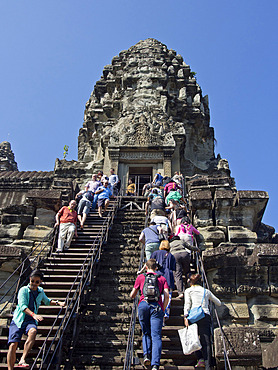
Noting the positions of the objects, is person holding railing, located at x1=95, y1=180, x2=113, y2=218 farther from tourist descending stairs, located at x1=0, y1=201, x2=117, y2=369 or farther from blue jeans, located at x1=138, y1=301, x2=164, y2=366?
blue jeans, located at x1=138, y1=301, x2=164, y2=366

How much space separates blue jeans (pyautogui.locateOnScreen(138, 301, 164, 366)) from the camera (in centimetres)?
546

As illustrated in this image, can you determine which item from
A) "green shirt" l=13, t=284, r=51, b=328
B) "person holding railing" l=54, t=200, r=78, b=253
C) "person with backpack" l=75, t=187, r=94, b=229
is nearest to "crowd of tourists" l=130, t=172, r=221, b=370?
"green shirt" l=13, t=284, r=51, b=328

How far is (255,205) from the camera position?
9922 mm

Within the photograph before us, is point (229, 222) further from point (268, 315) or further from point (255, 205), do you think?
point (268, 315)

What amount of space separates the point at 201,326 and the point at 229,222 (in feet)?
14.7

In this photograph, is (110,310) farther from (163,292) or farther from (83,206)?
(83,206)

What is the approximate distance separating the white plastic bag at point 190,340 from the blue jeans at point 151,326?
31 cm

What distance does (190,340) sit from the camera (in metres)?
5.47

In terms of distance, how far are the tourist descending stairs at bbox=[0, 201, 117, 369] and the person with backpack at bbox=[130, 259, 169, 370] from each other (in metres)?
1.33

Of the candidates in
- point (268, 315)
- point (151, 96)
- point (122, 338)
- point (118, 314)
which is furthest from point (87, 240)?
point (151, 96)

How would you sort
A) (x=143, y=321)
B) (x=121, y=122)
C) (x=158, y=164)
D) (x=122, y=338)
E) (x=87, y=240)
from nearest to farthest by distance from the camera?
(x=143, y=321) < (x=122, y=338) < (x=87, y=240) < (x=158, y=164) < (x=121, y=122)

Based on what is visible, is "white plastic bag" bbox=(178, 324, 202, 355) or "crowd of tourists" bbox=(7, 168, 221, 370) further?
"crowd of tourists" bbox=(7, 168, 221, 370)

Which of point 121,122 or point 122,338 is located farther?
point 121,122

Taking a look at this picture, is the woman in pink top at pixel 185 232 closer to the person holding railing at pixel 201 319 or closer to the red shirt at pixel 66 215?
the person holding railing at pixel 201 319
